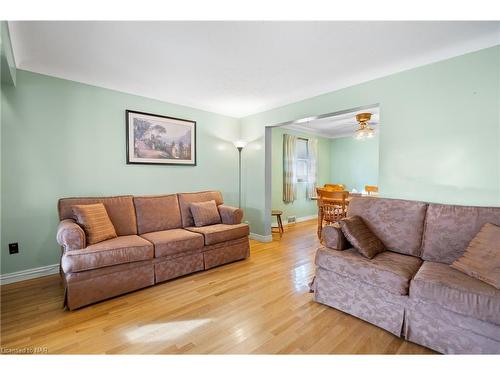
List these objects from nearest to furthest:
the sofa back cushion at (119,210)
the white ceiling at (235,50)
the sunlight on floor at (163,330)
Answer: the sunlight on floor at (163,330) < the white ceiling at (235,50) < the sofa back cushion at (119,210)

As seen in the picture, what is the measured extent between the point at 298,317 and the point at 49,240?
2885mm

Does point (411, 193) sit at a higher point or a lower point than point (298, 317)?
higher

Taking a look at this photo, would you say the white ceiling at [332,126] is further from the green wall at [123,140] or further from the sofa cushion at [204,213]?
the sofa cushion at [204,213]

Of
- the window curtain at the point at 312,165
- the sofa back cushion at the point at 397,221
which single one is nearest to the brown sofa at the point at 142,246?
the sofa back cushion at the point at 397,221

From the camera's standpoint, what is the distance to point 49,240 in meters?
2.68

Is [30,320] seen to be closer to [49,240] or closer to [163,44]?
[49,240]

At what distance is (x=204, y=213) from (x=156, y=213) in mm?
624

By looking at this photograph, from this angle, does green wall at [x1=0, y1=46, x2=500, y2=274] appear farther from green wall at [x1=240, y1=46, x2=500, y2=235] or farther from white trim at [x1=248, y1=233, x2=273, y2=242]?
white trim at [x1=248, y1=233, x2=273, y2=242]

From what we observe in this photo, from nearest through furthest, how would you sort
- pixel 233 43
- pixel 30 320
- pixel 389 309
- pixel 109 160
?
pixel 389 309
pixel 30 320
pixel 233 43
pixel 109 160

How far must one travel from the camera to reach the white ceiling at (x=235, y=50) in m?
1.80

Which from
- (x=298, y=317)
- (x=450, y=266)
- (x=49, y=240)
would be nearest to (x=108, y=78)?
→ (x=49, y=240)

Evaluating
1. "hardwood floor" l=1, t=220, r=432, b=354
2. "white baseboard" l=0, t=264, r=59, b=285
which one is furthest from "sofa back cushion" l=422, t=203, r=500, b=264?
"white baseboard" l=0, t=264, r=59, b=285

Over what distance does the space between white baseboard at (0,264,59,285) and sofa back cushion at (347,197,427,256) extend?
3.56 meters
